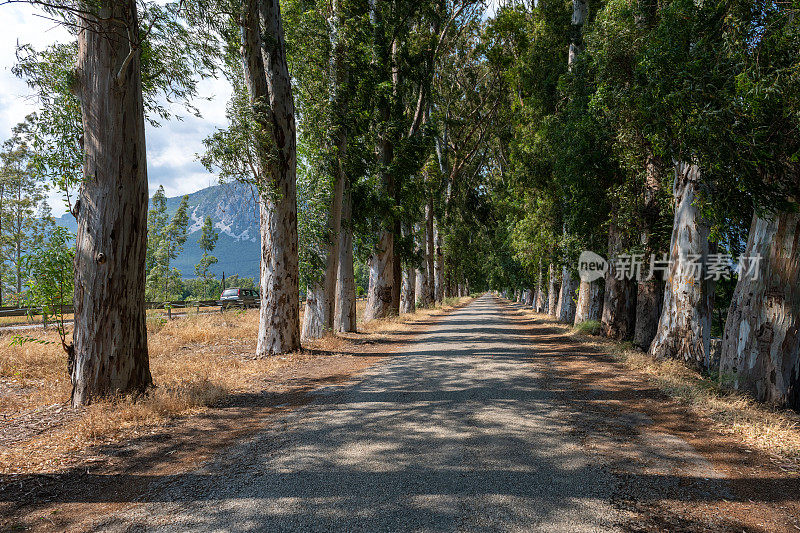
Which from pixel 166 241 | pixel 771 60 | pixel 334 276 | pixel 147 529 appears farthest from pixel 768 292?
pixel 166 241

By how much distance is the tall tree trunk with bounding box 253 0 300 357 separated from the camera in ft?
33.0

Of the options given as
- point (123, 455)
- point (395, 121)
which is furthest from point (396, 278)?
point (123, 455)

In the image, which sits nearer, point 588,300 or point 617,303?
point 617,303

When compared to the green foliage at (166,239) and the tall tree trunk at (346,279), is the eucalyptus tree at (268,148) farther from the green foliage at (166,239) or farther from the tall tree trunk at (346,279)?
the green foliage at (166,239)

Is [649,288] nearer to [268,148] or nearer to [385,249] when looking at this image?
[385,249]

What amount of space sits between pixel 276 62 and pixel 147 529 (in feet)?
31.8

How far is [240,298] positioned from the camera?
34.4m

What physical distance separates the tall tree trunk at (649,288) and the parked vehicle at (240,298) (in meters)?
23.3

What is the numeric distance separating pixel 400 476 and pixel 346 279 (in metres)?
12.1

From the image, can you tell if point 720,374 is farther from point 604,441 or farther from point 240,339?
point 240,339

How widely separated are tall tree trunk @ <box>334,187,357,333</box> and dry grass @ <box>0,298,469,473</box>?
5.87 ft

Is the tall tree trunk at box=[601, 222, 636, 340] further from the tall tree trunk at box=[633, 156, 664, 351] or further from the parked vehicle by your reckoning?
the parked vehicle

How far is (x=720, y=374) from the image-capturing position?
7938 mm
